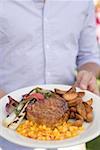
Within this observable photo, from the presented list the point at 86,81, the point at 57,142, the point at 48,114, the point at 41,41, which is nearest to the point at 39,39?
the point at 41,41

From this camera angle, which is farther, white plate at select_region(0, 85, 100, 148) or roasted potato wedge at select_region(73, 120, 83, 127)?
roasted potato wedge at select_region(73, 120, 83, 127)

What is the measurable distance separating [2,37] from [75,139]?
1.74ft

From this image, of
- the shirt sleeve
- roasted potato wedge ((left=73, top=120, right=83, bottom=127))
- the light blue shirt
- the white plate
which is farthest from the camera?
the shirt sleeve

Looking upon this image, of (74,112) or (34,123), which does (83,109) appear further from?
(34,123)

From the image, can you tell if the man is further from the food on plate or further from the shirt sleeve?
the food on plate

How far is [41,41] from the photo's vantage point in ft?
5.04

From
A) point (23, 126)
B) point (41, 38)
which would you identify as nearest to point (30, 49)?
point (41, 38)

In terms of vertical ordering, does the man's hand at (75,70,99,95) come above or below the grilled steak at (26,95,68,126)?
above

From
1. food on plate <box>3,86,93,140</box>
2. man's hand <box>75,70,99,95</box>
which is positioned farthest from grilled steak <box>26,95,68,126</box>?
man's hand <box>75,70,99,95</box>

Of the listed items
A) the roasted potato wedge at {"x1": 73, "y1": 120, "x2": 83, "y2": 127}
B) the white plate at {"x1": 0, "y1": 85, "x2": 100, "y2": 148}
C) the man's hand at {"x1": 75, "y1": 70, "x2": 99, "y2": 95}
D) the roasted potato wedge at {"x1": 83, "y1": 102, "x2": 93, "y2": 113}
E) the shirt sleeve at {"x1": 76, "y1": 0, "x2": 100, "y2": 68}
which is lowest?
the white plate at {"x1": 0, "y1": 85, "x2": 100, "y2": 148}

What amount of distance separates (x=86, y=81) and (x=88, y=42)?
25 centimetres

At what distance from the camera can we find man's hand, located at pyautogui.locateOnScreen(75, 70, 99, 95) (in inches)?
60.4

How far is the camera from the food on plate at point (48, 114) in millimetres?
1268

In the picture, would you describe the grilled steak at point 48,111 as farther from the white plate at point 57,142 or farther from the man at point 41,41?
the man at point 41,41
